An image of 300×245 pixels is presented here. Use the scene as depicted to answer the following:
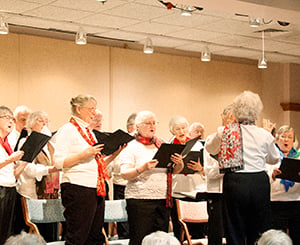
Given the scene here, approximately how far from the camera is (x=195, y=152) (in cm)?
569

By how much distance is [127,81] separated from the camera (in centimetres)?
941

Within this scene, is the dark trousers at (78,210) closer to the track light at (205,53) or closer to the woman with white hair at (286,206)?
the woman with white hair at (286,206)

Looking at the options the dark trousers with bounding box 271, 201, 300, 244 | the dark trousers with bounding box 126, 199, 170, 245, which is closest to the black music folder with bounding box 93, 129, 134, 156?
the dark trousers with bounding box 126, 199, 170, 245

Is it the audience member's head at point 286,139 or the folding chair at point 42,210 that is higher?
the audience member's head at point 286,139

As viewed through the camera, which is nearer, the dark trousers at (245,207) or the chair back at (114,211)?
the dark trousers at (245,207)

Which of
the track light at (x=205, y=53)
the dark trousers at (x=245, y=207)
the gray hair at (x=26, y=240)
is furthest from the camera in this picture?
the track light at (x=205, y=53)

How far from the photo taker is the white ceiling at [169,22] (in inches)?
220

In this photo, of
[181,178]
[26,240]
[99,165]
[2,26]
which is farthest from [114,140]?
[2,26]

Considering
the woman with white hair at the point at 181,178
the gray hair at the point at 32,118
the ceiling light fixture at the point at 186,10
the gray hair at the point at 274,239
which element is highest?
the ceiling light fixture at the point at 186,10

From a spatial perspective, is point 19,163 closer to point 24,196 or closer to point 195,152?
point 24,196

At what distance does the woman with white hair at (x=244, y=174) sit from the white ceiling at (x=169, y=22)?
3.69ft

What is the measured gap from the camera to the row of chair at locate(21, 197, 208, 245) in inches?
209

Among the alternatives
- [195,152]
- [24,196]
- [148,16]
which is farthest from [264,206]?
[148,16]

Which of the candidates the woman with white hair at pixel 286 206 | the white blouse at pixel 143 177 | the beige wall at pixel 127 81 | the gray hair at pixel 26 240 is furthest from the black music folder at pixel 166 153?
the beige wall at pixel 127 81
